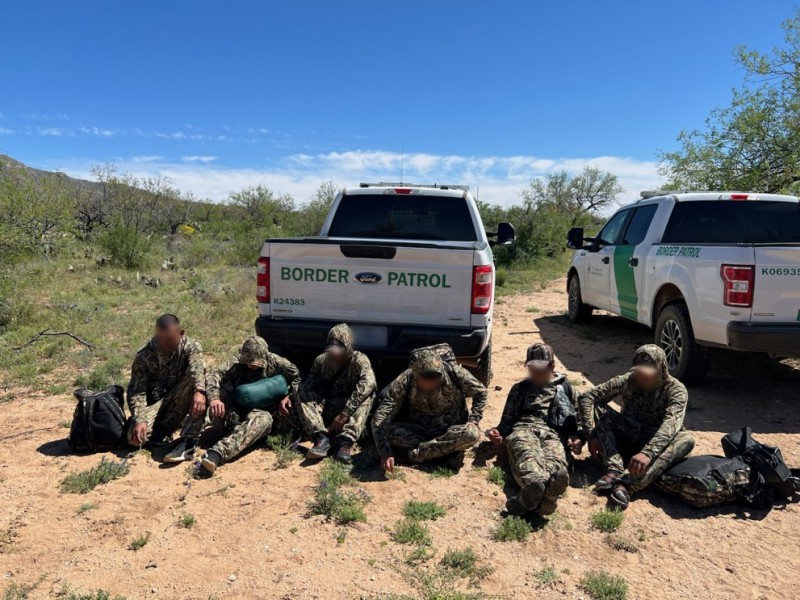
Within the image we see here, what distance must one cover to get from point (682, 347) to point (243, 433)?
4299 millimetres

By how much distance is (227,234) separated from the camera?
26.5 meters

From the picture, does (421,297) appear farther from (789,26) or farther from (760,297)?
(789,26)

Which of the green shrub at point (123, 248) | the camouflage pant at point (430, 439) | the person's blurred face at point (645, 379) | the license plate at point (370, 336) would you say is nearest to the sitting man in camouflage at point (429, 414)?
the camouflage pant at point (430, 439)

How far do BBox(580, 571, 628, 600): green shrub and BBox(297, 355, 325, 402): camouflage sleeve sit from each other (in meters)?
2.46

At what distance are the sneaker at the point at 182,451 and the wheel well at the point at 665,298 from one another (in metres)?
4.90

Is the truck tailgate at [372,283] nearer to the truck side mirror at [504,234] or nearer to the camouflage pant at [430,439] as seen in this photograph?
the camouflage pant at [430,439]

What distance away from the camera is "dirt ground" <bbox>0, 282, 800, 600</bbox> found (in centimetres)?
271

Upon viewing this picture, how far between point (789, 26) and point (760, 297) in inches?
411

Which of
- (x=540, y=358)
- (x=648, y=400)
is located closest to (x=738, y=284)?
(x=648, y=400)

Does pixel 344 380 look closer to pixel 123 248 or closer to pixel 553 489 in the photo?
pixel 553 489

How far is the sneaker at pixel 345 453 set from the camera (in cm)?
407

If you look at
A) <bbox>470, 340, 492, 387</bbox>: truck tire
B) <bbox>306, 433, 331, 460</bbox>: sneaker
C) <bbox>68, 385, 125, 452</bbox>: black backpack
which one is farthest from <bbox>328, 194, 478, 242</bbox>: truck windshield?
<bbox>68, 385, 125, 452</bbox>: black backpack

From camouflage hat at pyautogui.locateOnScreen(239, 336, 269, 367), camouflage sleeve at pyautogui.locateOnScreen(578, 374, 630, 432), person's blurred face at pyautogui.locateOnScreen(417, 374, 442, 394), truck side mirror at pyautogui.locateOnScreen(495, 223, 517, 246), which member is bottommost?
camouflage sleeve at pyautogui.locateOnScreen(578, 374, 630, 432)

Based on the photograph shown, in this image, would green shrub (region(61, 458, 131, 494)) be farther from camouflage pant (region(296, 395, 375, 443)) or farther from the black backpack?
camouflage pant (region(296, 395, 375, 443))
